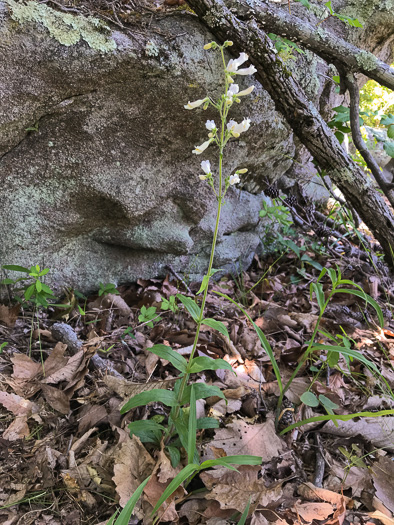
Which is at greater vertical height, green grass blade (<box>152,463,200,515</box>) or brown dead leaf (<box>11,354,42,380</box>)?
green grass blade (<box>152,463,200,515</box>)

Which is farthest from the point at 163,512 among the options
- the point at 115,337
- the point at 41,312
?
the point at 41,312

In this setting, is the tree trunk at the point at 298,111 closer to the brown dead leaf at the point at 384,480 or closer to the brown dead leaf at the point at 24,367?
the brown dead leaf at the point at 384,480

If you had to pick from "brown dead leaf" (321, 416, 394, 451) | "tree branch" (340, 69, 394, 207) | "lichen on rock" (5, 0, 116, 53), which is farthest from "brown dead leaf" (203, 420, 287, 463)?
"tree branch" (340, 69, 394, 207)

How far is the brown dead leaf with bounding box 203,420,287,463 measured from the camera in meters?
1.53

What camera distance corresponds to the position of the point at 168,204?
9.33 ft

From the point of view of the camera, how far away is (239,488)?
1.37 meters

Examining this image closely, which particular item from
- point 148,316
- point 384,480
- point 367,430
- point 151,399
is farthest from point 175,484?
point 148,316

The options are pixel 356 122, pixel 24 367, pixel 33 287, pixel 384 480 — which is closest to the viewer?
pixel 384 480

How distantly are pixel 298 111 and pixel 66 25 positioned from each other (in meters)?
1.59

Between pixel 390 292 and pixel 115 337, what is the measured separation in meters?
2.27

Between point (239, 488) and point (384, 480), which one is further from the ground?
point (384, 480)

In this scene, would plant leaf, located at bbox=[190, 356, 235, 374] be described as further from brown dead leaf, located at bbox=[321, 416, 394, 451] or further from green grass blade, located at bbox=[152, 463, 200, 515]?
brown dead leaf, located at bbox=[321, 416, 394, 451]

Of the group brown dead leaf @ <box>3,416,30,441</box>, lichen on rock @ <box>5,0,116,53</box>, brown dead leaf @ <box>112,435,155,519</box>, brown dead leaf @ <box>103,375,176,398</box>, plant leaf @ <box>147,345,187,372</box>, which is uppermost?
lichen on rock @ <box>5,0,116,53</box>

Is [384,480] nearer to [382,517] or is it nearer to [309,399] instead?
[382,517]
